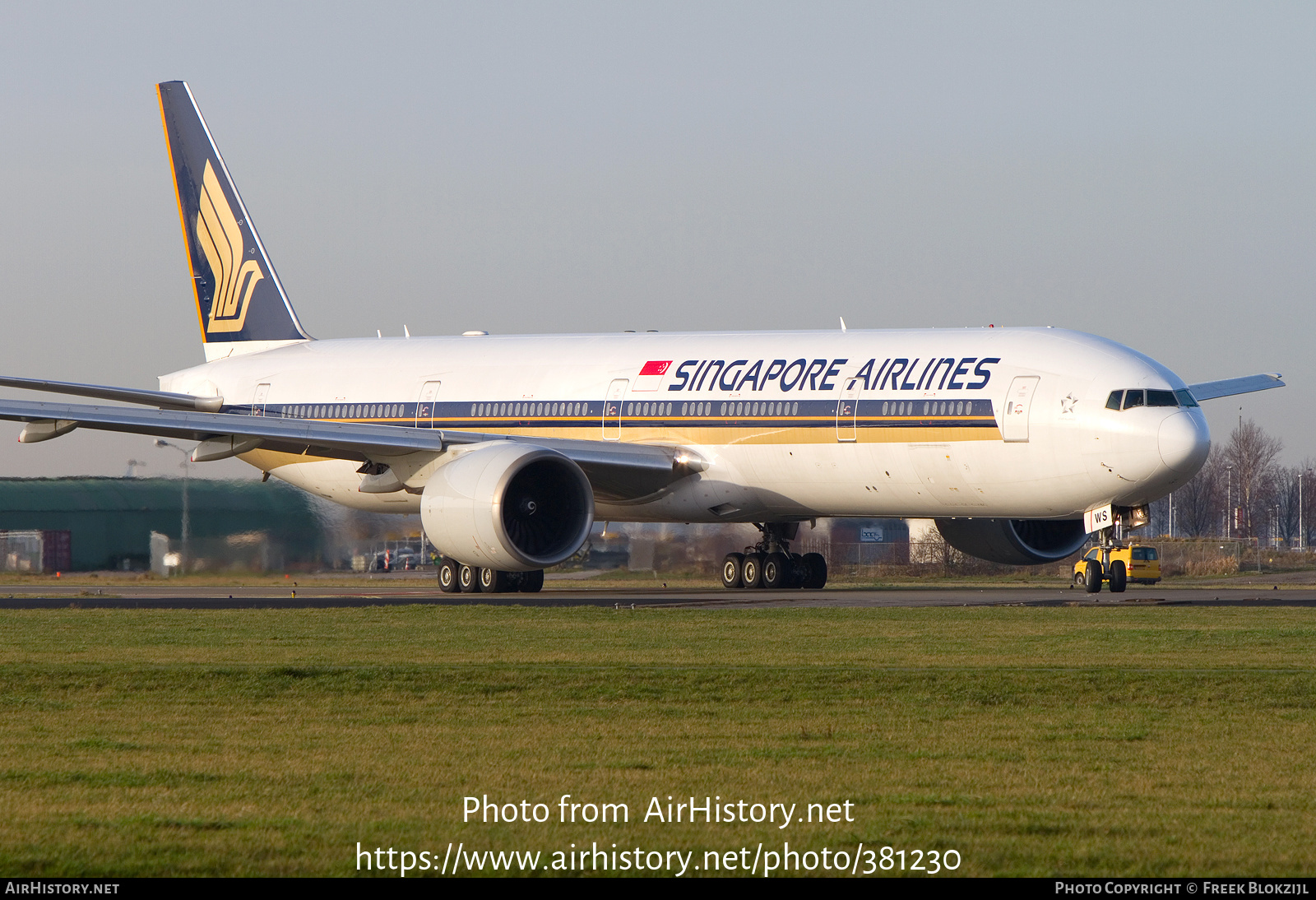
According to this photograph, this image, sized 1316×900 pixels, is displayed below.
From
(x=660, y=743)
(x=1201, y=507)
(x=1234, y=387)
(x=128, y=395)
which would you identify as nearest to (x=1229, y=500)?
(x=1201, y=507)

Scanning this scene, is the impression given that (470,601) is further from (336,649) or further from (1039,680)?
(1039,680)

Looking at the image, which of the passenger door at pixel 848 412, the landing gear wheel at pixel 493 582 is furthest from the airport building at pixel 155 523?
the passenger door at pixel 848 412

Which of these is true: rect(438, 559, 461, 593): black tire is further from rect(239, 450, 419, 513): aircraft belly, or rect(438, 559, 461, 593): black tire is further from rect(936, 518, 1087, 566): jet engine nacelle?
rect(936, 518, 1087, 566): jet engine nacelle

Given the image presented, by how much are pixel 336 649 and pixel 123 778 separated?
7131 mm

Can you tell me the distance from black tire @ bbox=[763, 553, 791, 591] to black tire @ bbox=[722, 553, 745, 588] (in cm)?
47

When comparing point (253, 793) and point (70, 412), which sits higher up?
point (70, 412)

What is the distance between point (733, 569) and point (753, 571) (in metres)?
0.39

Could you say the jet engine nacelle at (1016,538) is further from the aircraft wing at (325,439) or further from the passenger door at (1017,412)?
the aircraft wing at (325,439)

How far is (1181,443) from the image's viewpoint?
2317cm

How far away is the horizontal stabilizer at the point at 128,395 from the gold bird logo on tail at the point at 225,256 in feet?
7.87

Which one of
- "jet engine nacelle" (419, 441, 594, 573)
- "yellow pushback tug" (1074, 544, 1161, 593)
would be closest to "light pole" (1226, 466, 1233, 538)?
"yellow pushback tug" (1074, 544, 1161, 593)

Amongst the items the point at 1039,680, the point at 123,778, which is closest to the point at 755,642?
the point at 1039,680

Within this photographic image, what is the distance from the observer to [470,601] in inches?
982
